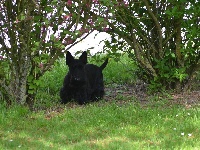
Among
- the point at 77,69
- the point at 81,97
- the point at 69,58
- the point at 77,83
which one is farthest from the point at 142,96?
the point at 69,58

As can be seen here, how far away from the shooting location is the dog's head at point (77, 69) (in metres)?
8.40

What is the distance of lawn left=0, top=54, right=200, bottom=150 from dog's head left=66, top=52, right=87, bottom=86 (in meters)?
0.44

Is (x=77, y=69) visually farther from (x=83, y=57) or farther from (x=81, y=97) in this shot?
(x=81, y=97)

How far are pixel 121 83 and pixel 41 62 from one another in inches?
133

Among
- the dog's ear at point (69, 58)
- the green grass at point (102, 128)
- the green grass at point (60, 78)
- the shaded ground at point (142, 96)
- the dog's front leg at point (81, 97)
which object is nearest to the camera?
the green grass at point (102, 128)

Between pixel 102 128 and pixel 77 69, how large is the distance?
192 centimetres

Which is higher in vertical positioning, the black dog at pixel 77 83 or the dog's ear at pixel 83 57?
the dog's ear at pixel 83 57

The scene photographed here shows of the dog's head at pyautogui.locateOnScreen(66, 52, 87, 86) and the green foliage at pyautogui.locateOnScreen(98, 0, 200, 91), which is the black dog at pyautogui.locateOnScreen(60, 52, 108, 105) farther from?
the green foliage at pyautogui.locateOnScreen(98, 0, 200, 91)

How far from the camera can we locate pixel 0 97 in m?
8.05

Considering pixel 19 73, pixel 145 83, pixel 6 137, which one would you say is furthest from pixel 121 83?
pixel 6 137

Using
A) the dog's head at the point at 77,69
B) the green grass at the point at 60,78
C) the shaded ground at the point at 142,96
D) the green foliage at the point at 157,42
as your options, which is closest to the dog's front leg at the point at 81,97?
the dog's head at the point at 77,69

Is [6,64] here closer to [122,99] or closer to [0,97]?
[0,97]

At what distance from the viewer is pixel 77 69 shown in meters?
8.44

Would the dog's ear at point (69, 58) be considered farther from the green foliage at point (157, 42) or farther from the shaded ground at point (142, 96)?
the shaded ground at point (142, 96)
